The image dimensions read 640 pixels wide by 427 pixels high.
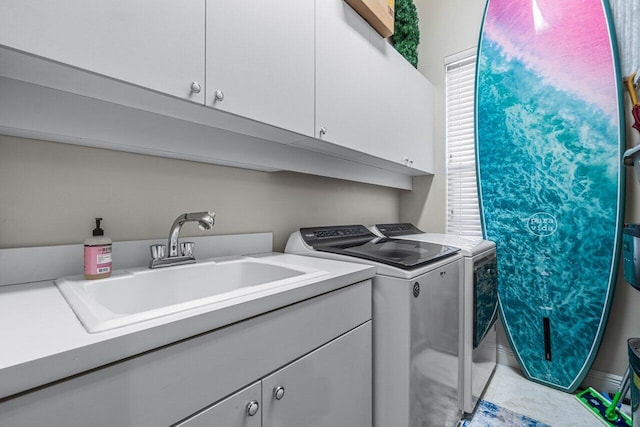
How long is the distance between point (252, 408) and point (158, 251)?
27.8 inches

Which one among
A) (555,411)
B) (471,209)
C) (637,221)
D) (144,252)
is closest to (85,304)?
(144,252)

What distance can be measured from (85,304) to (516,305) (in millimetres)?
2529

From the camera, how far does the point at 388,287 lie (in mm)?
1200

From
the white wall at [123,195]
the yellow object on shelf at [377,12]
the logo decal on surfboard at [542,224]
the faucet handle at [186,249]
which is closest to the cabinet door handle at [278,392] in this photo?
the faucet handle at [186,249]

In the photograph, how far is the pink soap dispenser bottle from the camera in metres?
0.94

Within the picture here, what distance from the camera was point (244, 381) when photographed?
748mm

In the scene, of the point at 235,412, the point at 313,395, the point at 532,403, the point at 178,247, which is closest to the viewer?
the point at 235,412

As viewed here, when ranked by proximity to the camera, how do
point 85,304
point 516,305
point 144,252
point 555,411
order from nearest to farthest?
point 85,304
point 144,252
point 555,411
point 516,305

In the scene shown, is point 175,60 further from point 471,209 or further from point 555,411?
point 555,411

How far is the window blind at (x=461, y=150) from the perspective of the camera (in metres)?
2.52

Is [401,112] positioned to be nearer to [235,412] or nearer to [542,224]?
[542,224]

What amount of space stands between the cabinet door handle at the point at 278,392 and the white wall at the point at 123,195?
2.71ft

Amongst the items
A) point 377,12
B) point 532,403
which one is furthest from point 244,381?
point 532,403

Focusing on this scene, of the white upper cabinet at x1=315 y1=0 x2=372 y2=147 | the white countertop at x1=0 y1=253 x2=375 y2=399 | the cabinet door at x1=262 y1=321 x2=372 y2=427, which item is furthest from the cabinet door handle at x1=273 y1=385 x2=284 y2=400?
the white upper cabinet at x1=315 y1=0 x2=372 y2=147
